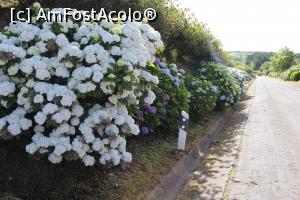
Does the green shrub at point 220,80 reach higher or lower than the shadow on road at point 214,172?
higher

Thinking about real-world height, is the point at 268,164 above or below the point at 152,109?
below

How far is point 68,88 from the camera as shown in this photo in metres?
4.88

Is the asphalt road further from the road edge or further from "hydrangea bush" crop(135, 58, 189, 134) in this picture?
"hydrangea bush" crop(135, 58, 189, 134)

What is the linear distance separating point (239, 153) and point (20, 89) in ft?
18.3

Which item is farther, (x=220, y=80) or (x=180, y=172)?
(x=220, y=80)

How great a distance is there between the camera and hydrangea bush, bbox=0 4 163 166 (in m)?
4.77

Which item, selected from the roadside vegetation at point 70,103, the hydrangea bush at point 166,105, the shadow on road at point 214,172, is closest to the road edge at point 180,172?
the shadow on road at point 214,172

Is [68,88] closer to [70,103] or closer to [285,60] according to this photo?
[70,103]

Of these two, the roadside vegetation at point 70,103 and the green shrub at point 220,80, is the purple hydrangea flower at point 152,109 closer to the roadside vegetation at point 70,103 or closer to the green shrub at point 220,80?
the roadside vegetation at point 70,103

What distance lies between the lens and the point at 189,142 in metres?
9.41

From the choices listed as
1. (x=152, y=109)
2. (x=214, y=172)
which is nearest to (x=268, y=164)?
(x=214, y=172)

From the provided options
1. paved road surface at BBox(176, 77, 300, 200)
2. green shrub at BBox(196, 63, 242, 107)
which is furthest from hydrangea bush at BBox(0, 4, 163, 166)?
green shrub at BBox(196, 63, 242, 107)

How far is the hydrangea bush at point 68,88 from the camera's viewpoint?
15.7ft

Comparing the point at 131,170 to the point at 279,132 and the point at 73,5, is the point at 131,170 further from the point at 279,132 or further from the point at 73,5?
the point at 279,132
